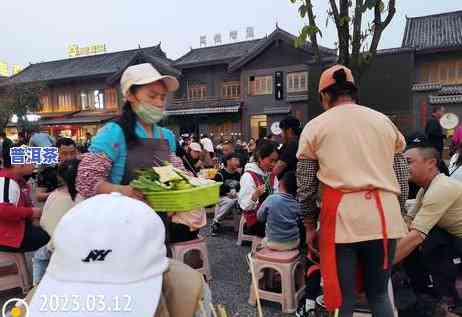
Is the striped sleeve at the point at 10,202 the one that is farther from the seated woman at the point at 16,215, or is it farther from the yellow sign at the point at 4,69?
the yellow sign at the point at 4,69

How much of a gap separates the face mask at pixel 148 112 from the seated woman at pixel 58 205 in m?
1.70

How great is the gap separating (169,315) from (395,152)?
1.63 meters

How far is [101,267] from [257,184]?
3768 mm

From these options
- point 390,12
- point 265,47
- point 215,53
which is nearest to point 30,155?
point 390,12

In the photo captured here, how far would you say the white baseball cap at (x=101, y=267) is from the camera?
1.01m

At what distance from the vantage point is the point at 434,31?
19.9 metres

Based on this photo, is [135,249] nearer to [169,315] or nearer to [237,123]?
[169,315]

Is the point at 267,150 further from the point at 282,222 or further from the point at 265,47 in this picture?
the point at 265,47

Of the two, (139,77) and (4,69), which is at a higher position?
(4,69)

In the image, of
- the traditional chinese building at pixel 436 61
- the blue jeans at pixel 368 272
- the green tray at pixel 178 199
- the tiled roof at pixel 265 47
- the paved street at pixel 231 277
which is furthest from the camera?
the tiled roof at pixel 265 47

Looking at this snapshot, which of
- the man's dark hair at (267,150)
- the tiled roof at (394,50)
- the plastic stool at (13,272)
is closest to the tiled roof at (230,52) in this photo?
the tiled roof at (394,50)

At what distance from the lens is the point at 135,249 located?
1.04 metres

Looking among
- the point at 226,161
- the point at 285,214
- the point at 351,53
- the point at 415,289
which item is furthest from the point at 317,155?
the point at 226,161

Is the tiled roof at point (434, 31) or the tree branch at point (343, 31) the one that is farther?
the tiled roof at point (434, 31)
